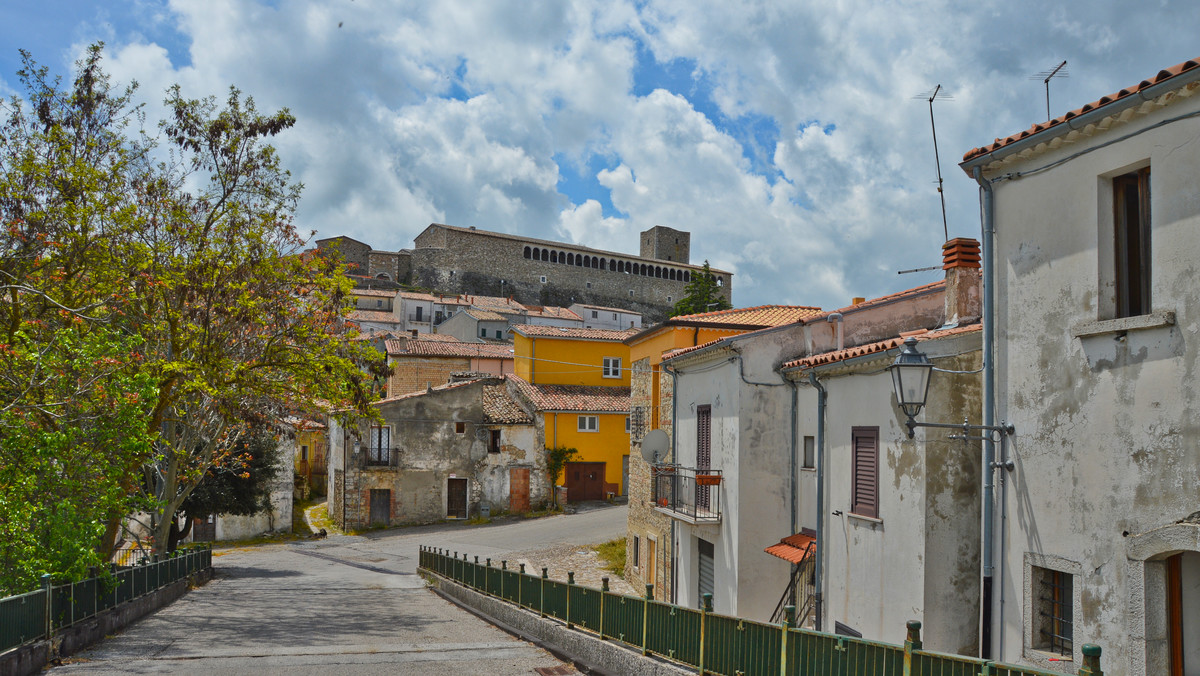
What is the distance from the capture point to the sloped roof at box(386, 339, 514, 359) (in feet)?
147

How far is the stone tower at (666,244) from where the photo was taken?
11400 centimetres

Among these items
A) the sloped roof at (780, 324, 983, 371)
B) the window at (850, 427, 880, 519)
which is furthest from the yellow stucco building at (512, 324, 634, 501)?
the window at (850, 427, 880, 519)

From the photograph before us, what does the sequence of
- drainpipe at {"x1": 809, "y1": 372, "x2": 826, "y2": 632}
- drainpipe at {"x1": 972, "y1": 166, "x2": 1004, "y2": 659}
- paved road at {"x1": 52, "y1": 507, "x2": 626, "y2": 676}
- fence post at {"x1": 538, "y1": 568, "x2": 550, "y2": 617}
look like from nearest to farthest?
drainpipe at {"x1": 972, "y1": 166, "x2": 1004, "y2": 659}, paved road at {"x1": 52, "y1": 507, "x2": 626, "y2": 676}, drainpipe at {"x1": 809, "y1": 372, "x2": 826, "y2": 632}, fence post at {"x1": 538, "y1": 568, "x2": 550, "y2": 617}

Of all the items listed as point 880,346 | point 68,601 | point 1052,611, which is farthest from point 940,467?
point 68,601

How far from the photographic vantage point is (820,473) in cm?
1333

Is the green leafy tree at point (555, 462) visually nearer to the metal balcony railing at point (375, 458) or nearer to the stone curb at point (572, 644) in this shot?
the metal balcony railing at point (375, 458)

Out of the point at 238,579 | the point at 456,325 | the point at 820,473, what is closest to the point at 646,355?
the point at 820,473

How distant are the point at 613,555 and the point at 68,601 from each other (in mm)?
17742

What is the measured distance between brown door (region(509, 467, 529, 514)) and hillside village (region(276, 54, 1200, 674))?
1946 cm

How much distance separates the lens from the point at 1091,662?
17.3 ft

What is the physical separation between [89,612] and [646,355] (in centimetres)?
1462

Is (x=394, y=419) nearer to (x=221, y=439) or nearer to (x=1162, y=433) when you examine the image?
(x=221, y=439)

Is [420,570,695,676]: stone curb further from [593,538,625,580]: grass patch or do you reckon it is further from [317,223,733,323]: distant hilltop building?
[317,223,733,323]: distant hilltop building

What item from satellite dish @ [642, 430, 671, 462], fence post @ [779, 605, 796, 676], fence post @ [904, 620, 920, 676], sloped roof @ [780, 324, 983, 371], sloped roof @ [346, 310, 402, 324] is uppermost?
sloped roof @ [346, 310, 402, 324]
